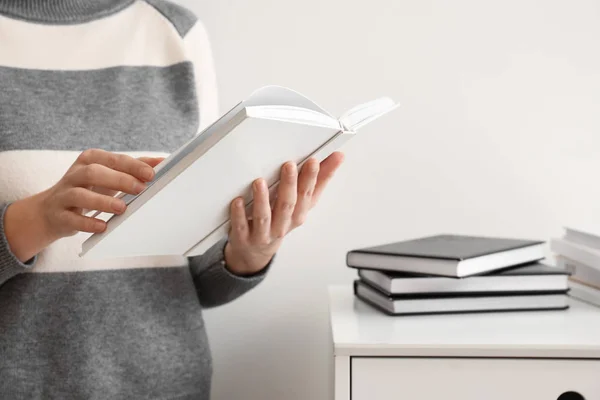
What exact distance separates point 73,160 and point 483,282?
550 mm

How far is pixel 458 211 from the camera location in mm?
1247

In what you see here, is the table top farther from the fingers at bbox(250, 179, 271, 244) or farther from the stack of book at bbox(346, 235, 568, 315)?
the fingers at bbox(250, 179, 271, 244)

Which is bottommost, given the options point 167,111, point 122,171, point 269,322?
point 269,322

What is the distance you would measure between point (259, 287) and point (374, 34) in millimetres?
475

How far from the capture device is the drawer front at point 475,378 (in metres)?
0.80

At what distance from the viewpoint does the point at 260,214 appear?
766 millimetres

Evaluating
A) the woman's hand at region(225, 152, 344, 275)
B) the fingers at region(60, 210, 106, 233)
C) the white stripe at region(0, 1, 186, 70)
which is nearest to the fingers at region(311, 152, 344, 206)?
the woman's hand at region(225, 152, 344, 275)

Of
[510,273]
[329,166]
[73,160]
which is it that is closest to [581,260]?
[510,273]

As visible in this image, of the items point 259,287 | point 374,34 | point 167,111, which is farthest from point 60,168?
point 374,34

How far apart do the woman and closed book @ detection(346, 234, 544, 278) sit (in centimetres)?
15

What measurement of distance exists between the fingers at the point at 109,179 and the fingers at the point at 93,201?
0.03 feet

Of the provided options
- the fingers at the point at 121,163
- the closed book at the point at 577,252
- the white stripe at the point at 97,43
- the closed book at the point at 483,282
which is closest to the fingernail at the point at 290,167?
the fingers at the point at 121,163

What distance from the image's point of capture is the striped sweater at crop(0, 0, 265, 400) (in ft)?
2.97

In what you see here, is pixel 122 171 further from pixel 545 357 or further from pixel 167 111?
pixel 545 357
